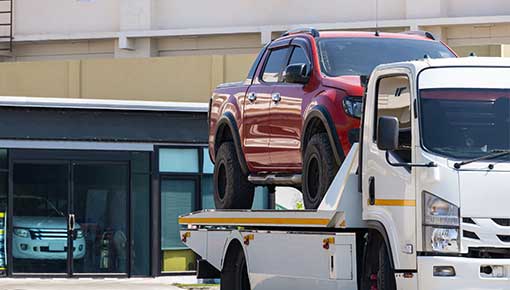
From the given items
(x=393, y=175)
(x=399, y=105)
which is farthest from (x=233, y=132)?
(x=393, y=175)

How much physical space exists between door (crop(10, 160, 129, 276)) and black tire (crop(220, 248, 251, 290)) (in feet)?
44.3

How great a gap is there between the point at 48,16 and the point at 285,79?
1007 inches

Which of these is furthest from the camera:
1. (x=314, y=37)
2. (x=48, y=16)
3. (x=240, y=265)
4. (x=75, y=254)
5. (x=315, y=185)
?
(x=48, y=16)

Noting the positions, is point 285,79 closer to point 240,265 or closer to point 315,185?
point 315,185

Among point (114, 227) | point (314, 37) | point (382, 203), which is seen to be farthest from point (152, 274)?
point (382, 203)

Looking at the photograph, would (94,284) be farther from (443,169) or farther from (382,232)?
(443,169)

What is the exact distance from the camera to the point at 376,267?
11.5 meters

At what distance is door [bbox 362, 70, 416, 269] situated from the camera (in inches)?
421

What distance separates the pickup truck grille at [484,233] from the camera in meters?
10.4

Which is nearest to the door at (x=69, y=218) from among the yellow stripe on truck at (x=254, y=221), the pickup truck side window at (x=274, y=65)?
the yellow stripe on truck at (x=254, y=221)

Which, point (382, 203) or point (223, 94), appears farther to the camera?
point (223, 94)

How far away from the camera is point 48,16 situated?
3816cm

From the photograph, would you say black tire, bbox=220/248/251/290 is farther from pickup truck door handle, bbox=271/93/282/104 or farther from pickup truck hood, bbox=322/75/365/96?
pickup truck hood, bbox=322/75/365/96

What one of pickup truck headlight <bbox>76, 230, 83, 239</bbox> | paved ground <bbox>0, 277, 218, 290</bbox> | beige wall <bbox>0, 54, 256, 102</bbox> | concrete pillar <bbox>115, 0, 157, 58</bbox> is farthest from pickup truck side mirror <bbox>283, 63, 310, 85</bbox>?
concrete pillar <bbox>115, 0, 157, 58</bbox>
